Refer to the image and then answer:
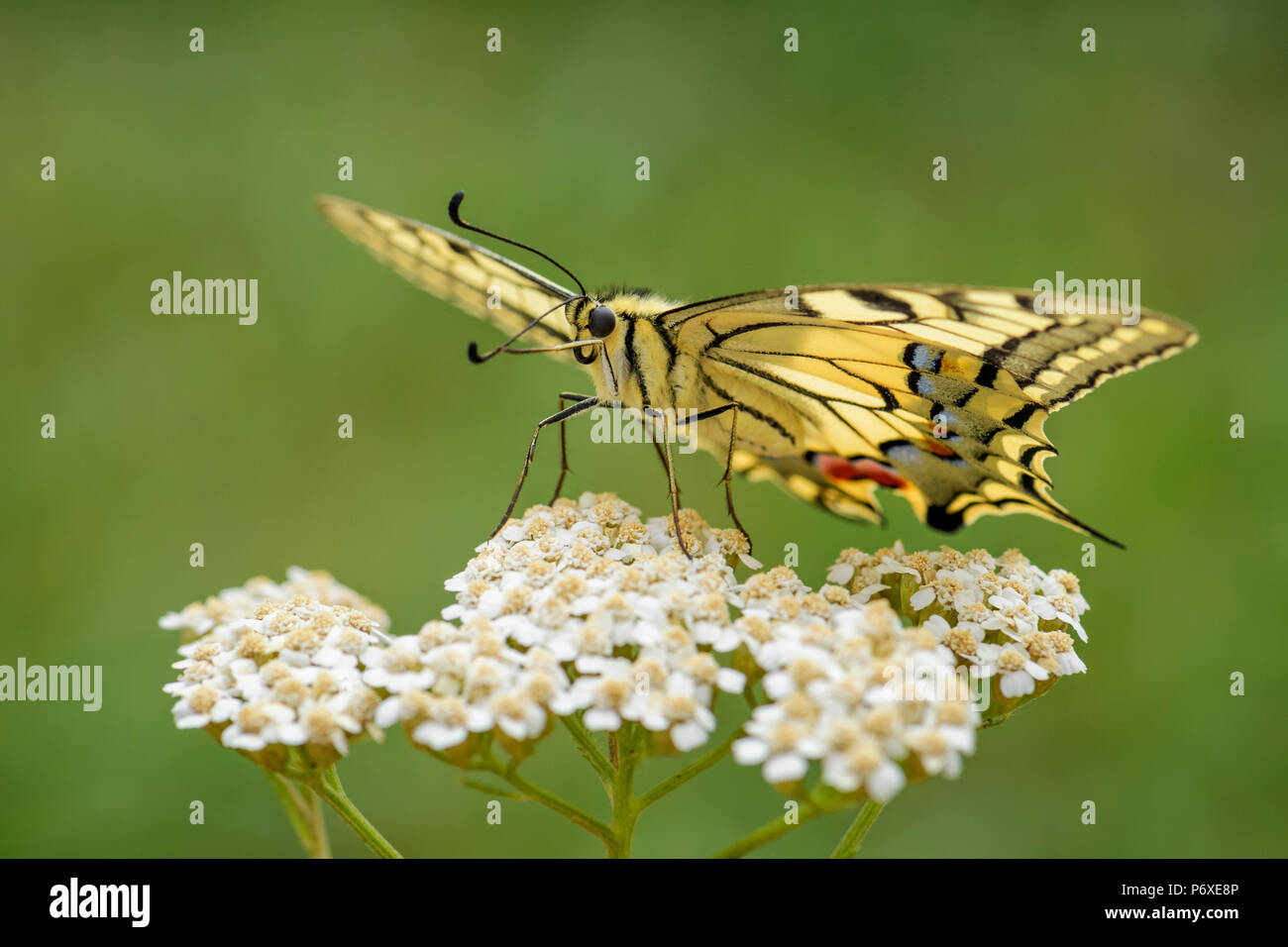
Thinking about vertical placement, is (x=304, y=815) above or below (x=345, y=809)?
below

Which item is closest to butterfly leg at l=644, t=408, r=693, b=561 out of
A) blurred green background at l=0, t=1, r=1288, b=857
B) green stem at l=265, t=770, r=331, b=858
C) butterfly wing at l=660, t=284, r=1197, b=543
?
butterfly wing at l=660, t=284, r=1197, b=543

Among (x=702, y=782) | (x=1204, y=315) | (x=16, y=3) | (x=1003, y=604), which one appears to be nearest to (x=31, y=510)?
(x=16, y=3)

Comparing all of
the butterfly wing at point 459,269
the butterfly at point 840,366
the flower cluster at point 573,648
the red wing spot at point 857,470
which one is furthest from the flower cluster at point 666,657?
the butterfly wing at point 459,269

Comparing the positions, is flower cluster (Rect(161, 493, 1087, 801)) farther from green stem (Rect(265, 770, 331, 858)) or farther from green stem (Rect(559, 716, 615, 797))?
green stem (Rect(265, 770, 331, 858))

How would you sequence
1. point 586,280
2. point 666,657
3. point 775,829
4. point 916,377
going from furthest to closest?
point 586,280
point 916,377
point 666,657
point 775,829

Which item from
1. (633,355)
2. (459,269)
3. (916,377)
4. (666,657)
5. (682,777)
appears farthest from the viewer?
(459,269)

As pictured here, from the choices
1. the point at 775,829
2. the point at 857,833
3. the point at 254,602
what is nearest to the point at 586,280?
the point at 254,602

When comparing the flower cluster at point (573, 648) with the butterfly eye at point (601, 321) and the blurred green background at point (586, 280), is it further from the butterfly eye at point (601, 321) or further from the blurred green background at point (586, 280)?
the blurred green background at point (586, 280)

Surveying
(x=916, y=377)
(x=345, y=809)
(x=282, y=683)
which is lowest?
(x=345, y=809)

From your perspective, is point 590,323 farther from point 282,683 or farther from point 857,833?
point 857,833
